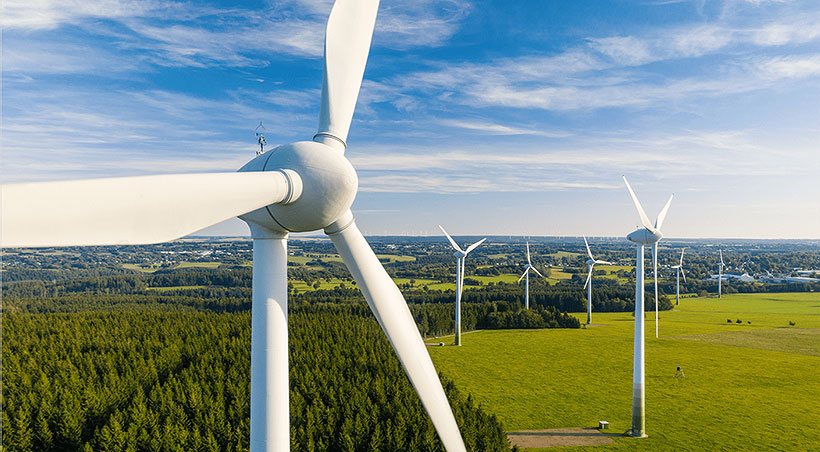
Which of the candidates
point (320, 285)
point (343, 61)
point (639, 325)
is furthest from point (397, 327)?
point (320, 285)

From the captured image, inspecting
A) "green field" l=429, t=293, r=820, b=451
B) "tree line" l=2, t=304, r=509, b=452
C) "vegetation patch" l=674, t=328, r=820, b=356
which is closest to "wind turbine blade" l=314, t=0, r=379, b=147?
"tree line" l=2, t=304, r=509, b=452

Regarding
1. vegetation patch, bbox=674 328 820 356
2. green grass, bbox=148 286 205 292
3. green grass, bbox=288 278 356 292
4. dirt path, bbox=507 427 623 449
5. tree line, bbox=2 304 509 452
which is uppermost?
tree line, bbox=2 304 509 452

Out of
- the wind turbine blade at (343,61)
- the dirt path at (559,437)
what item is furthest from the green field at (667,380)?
the wind turbine blade at (343,61)

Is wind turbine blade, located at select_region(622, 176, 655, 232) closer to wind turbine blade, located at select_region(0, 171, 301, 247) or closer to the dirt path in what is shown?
the dirt path

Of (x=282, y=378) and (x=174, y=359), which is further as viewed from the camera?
(x=174, y=359)

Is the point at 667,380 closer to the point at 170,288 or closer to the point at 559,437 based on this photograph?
the point at 559,437

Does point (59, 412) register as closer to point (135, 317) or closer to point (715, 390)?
point (135, 317)

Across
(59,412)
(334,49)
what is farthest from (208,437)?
(334,49)
